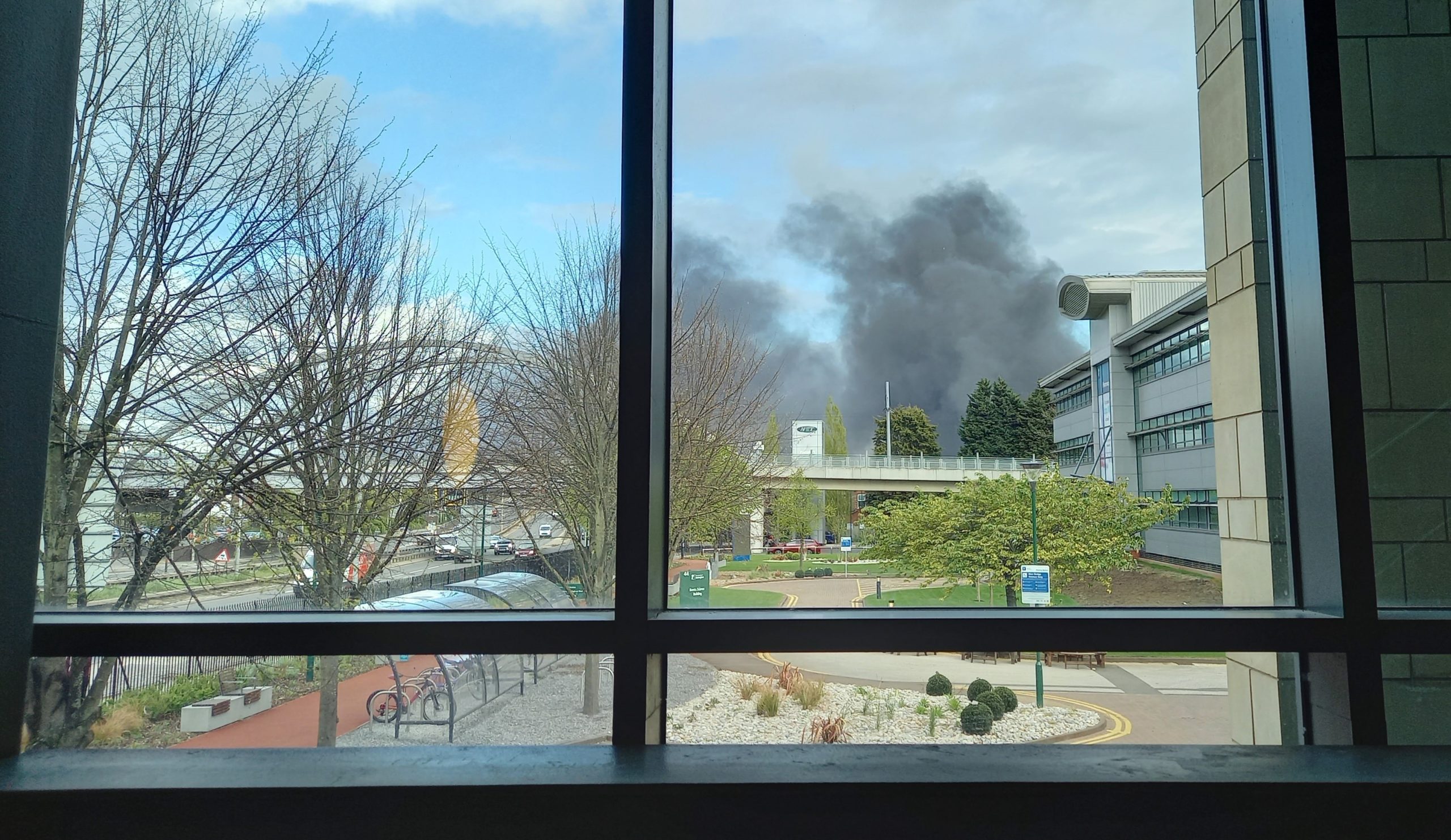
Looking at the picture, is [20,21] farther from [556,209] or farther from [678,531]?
[678,531]

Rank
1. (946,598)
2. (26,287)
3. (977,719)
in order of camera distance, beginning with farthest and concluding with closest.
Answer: (946,598) < (977,719) < (26,287)

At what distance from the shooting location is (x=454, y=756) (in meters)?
1.54

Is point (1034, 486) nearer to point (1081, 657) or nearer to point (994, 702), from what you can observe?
point (1081, 657)

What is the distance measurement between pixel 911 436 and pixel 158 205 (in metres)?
2.26

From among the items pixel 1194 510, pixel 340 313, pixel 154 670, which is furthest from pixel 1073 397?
pixel 154 670

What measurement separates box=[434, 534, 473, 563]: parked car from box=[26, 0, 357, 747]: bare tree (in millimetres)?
666

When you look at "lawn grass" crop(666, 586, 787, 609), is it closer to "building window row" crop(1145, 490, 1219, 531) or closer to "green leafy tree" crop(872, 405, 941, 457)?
"green leafy tree" crop(872, 405, 941, 457)

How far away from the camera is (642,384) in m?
1.68

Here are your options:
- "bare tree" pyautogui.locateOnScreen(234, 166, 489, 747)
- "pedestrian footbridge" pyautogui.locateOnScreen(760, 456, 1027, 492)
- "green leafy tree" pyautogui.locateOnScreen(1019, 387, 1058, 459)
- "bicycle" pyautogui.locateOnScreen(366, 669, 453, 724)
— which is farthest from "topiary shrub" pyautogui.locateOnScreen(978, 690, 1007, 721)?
"bare tree" pyautogui.locateOnScreen(234, 166, 489, 747)

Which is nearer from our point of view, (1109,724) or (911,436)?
(1109,724)

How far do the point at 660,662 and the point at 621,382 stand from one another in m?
0.64

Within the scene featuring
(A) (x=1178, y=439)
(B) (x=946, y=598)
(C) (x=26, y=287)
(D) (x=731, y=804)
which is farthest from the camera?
(A) (x=1178, y=439)

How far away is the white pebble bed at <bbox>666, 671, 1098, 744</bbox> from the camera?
1747 mm

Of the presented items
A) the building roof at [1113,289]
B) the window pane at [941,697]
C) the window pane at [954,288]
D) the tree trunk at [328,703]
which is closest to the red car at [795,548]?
the window pane at [954,288]
